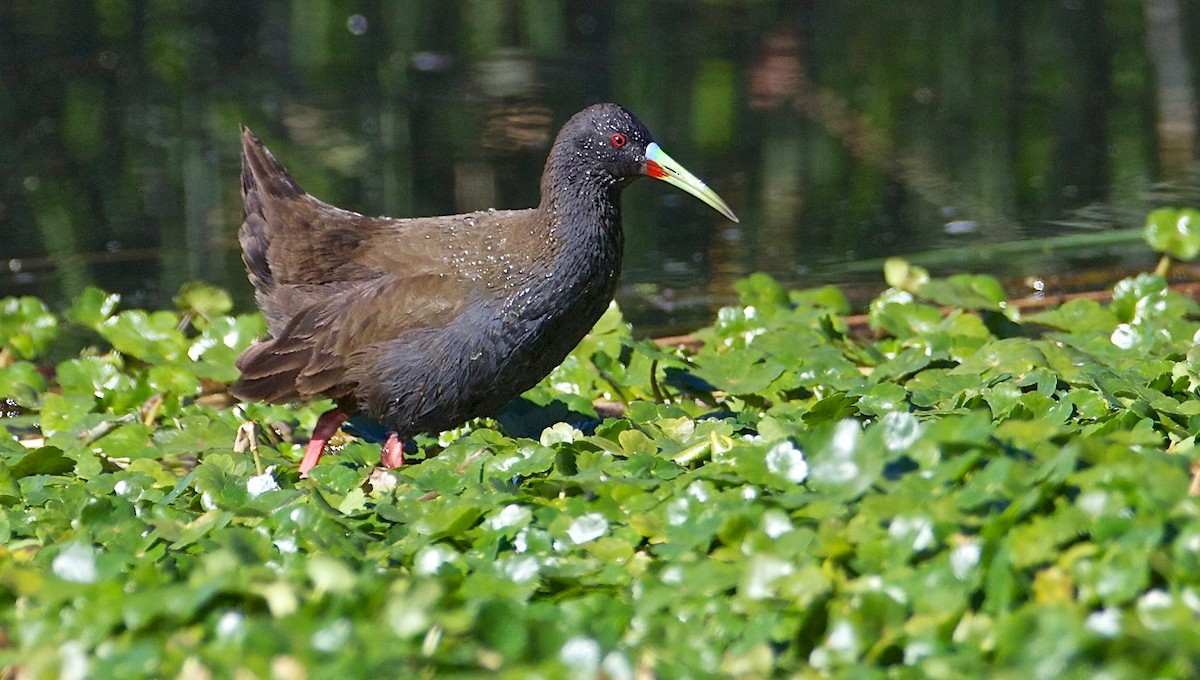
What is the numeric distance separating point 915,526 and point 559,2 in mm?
11154

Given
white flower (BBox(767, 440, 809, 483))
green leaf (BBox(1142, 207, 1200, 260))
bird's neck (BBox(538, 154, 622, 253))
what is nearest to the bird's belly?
bird's neck (BBox(538, 154, 622, 253))

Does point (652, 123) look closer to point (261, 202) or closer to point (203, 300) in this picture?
point (203, 300)

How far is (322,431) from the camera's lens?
5113mm

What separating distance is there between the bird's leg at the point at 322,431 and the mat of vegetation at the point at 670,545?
6.9 inches

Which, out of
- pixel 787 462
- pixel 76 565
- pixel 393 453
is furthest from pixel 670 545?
pixel 393 453

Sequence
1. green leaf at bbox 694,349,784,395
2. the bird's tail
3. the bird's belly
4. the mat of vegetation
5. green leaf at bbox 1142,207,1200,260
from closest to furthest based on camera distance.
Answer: the mat of vegetation < the bird's belly < green leaf at bbox 694,349,784,395 < the bird's tail < green leaf at bbox 1142,207,1200,260

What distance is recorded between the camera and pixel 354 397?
5.02 m

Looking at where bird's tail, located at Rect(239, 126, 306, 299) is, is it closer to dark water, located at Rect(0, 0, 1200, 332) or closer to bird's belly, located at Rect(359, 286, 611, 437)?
bird's belly, located at Rect(359, 286, 611, 437)

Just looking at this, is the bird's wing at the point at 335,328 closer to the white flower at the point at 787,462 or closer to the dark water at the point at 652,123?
the white flower at the point at 787,462

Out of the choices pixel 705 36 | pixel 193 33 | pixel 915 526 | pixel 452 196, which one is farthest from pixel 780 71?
pixel 915 526

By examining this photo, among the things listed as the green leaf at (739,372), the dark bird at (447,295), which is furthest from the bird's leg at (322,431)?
the green leaf at (739,372)

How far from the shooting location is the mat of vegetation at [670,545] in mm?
2727

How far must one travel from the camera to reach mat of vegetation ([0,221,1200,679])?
273 centimetres

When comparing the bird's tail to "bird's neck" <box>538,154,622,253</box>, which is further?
the bird's tail
